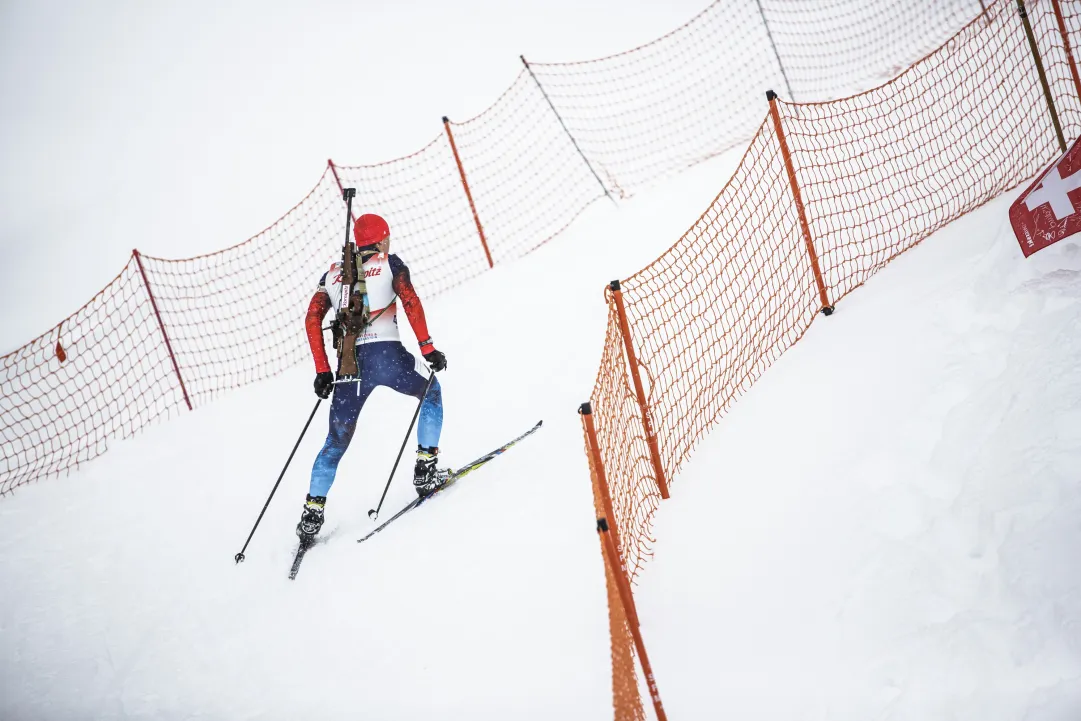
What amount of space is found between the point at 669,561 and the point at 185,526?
14.0ft

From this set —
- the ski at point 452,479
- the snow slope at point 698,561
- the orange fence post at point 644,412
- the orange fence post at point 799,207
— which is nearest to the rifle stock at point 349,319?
the ski at point 452,479

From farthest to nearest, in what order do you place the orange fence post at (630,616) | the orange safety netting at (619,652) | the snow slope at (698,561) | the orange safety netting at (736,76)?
the orange safety netting at (736,76) < the snow slope at (698,561) < the orange fence post at (630,616) < the orange safety netting at (619,652)

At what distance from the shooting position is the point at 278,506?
638cm

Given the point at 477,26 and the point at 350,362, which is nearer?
the point at 350,362

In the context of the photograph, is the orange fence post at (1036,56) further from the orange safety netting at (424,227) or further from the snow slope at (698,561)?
the orange safety netting at (424,227)

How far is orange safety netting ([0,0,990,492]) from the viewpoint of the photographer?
9094 mm

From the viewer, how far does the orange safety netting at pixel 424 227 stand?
29.8 feet

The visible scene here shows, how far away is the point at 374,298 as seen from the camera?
536cm

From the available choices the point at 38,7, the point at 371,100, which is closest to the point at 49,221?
the point at 371,100

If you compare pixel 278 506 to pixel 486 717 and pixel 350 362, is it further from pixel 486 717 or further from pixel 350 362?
pixel 486 717

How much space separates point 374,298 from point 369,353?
1.23ft

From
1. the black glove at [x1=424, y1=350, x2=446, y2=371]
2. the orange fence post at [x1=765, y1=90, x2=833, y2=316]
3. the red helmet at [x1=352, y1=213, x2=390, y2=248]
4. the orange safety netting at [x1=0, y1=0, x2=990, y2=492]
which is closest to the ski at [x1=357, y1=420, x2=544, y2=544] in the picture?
the black glove at [x1=424, y1=350, x2=446, y2=371]

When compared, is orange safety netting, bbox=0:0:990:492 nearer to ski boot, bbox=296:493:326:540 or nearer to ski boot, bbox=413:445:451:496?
ski boot, bbox=296:493:326:540

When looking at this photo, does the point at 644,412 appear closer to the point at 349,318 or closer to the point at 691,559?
the point at 691,559
